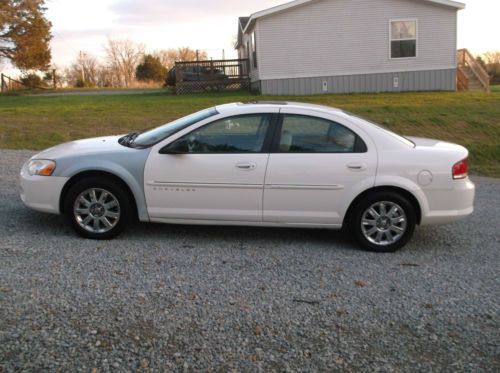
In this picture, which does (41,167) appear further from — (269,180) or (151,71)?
(151,71)

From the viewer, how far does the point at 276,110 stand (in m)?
5.52

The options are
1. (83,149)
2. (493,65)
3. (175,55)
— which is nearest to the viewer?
(83,149)

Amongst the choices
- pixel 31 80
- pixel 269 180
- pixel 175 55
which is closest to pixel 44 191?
pixel 269 180

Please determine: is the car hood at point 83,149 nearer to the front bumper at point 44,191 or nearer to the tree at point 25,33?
the front bumper at point 44,191

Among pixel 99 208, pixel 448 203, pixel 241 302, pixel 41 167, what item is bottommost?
pixel 241 302

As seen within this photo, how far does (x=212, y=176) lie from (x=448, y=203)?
2.46m

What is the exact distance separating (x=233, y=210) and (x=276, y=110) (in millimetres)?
1171

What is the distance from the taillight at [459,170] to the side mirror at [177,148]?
109 inches

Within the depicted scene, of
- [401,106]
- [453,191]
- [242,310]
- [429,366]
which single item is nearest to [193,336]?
[242,310]

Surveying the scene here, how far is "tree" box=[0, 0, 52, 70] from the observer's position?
101 feet

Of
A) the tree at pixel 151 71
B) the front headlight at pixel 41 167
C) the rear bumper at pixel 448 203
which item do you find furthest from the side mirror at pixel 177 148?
the tree at pixel 151 71

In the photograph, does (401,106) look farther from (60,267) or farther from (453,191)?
(60,267)

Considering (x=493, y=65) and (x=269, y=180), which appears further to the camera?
(x=493, y=65)

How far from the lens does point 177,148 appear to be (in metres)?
5.34
